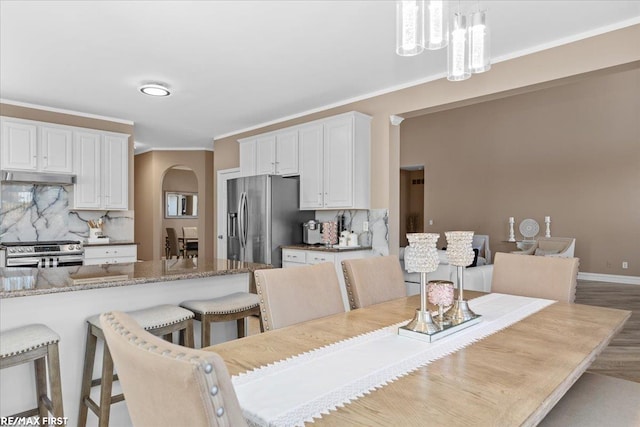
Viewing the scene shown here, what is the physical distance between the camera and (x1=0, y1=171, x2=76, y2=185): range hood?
179 inches

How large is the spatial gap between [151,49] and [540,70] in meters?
3.18

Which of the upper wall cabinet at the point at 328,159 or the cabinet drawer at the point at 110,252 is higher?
the upper wall cabinet at the point at 328,159

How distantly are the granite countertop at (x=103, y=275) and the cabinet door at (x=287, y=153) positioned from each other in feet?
8.26

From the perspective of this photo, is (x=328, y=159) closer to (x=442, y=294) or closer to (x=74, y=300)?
(x=74, y=300)

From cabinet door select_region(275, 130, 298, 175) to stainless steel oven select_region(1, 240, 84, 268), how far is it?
8.57ft

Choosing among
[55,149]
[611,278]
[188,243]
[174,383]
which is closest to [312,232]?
[55,149]

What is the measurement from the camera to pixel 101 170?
5.26 m

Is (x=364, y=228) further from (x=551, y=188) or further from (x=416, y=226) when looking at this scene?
(x=416, y=226)

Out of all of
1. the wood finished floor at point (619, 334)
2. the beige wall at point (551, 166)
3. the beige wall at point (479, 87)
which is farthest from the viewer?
the beige wall at point (551, 166)

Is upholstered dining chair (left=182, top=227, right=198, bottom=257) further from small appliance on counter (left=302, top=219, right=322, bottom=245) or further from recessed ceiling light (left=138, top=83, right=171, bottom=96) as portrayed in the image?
recessed ceiling light (left=138, top=83, right=171, bottom=96)

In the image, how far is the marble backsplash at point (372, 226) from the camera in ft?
14.5

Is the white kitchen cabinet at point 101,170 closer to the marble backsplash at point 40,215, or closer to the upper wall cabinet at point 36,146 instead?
the upper wall cabinet at point 36,146

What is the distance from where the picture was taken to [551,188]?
8.01m

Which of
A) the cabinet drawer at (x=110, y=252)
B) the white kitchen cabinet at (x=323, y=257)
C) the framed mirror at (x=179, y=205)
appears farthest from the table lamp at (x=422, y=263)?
the framed mirror at (x=179, y=205)
